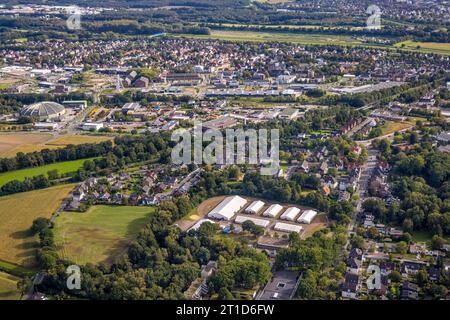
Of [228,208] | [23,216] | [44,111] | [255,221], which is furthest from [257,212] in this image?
[44,111]

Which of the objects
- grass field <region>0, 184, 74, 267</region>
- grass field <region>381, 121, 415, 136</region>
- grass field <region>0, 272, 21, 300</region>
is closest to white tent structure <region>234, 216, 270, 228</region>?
grass field <region>0, 184, 74, 267</region>

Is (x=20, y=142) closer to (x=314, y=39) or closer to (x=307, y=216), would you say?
(x=307, y=216)

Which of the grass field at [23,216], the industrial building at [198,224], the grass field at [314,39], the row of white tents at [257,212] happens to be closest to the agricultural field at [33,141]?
the grass field at [23,216]

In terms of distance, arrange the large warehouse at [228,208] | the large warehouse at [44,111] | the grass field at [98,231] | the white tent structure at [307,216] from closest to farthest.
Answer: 1. the grass field at [98,231]
2. the white tent structure at [307,216]
3. the large warehouse at [228,208]
4. the large warehouse at [44,111]

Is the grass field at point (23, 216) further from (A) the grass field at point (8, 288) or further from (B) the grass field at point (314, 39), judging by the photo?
(B) the grass field at point (314, 39)

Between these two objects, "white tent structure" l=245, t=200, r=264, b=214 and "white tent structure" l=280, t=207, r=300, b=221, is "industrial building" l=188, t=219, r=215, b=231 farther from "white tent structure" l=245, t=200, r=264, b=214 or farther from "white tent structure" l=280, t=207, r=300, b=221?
"white tent structure" l=280, t=207, r=300, b=221
